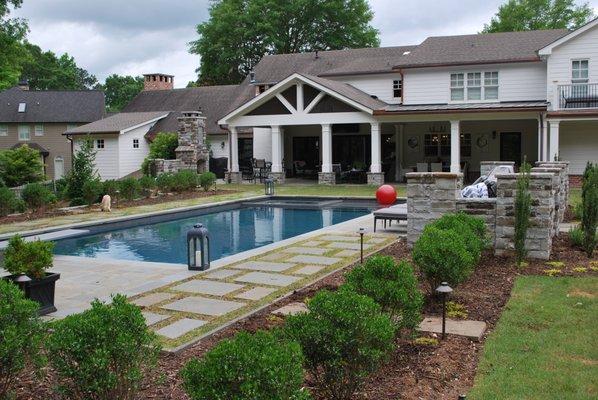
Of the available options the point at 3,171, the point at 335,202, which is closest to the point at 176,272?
the point at 335,202

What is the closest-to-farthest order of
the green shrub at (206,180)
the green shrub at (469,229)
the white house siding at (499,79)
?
the green shrub at (469,229), the green shrub at (206,180), the white house siding at (499,79)

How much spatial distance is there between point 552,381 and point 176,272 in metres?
5.61

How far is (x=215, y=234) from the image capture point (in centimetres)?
1462

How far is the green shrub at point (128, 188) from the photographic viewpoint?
19203 mm

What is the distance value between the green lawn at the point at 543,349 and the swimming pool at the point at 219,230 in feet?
20.2

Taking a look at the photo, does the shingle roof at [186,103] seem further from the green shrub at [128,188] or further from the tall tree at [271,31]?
the green shrub at [128,188]

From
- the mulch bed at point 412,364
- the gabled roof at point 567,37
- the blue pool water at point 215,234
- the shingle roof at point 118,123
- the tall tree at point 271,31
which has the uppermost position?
the tall tree at point 271,31

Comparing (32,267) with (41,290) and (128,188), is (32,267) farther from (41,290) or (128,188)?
(128,188)

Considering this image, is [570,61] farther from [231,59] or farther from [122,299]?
[231,59]

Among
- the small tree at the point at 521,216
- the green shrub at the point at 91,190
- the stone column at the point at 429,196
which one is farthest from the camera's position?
the green shrub at the point at 91,190

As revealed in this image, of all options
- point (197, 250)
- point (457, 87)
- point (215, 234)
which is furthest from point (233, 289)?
point (457, 87)

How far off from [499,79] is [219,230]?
14.6 m

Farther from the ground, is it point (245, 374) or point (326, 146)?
point (326, 146)

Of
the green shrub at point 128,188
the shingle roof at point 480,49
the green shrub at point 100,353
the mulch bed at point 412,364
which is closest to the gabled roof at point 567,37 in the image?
the shingle roof at point 480,49
